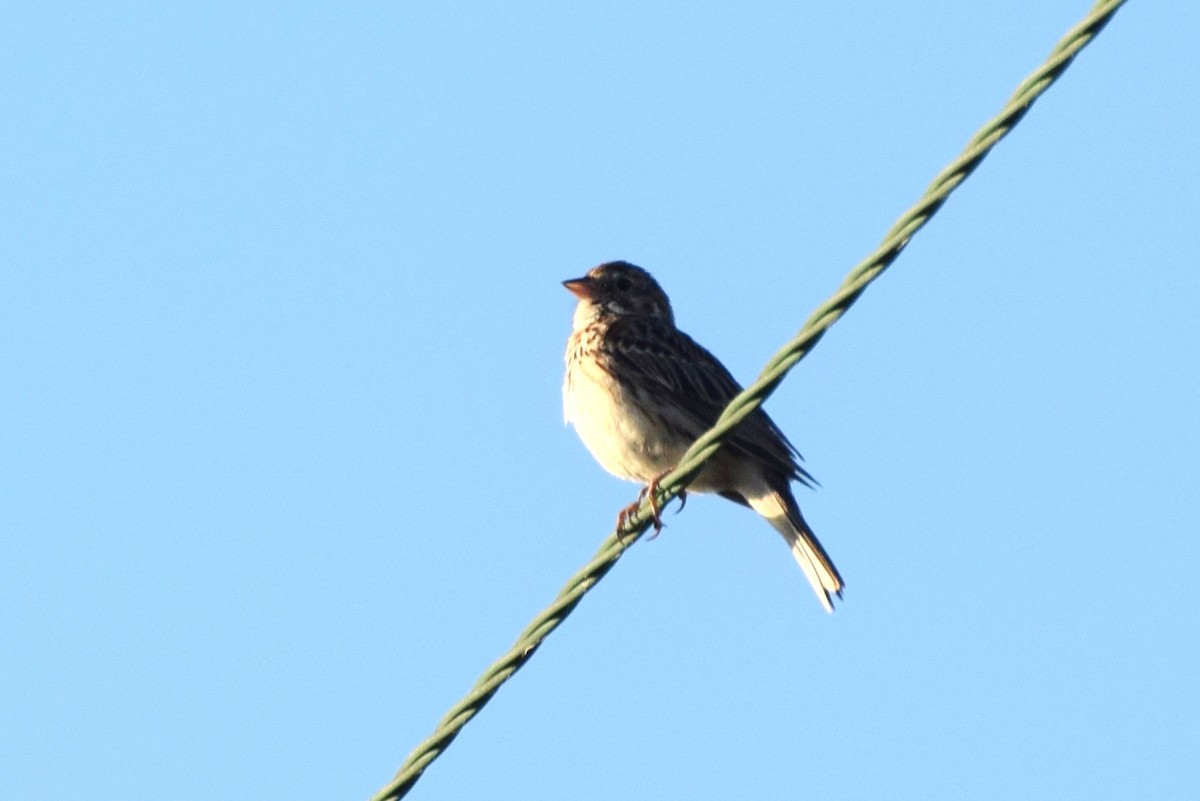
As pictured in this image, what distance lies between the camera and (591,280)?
11281 mm

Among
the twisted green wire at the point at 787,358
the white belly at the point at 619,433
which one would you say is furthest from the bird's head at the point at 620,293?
the twisted green wire at the point at 787,358

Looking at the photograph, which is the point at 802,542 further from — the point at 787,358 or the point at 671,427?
the point at 787,358

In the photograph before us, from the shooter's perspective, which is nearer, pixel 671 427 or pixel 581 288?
pixel 671 427

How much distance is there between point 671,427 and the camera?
9617mm

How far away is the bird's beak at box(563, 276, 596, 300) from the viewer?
36.3 feet

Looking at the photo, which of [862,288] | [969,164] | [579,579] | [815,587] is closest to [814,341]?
[862,288]

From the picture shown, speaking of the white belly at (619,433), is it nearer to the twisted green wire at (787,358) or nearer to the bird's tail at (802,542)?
the bird's tail at (802,542)

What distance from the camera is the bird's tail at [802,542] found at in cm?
945

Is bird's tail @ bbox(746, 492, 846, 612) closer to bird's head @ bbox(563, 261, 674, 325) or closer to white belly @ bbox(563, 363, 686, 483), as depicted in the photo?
white belly @ bbox(563, 363, 686, 483)

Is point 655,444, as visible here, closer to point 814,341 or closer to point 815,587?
point 815,587

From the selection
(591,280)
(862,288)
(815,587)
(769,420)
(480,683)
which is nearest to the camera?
(862,288)

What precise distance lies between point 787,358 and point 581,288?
6.41 m

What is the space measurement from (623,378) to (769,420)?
0.85 meters

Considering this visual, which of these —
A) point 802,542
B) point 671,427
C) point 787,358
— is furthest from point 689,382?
point 787,358
